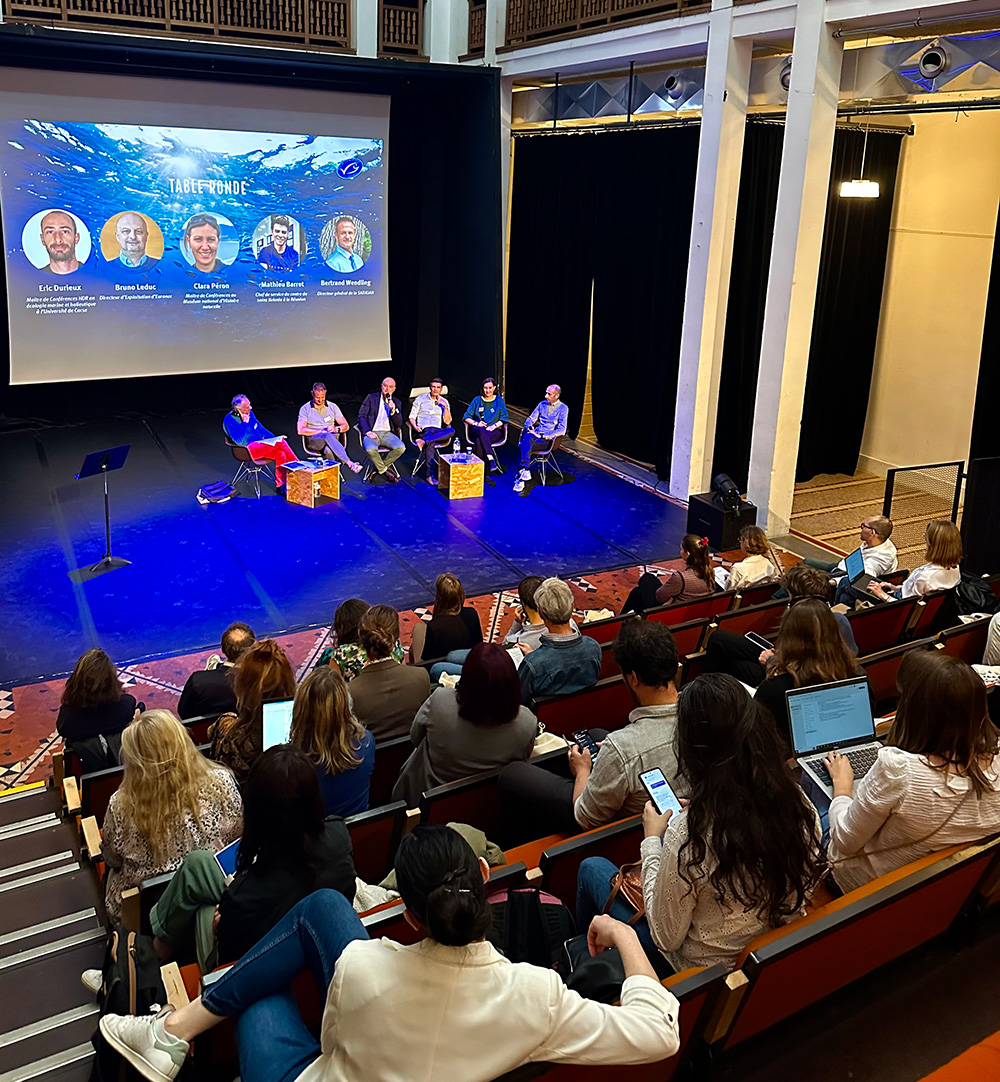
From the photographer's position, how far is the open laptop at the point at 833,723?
9.95ft

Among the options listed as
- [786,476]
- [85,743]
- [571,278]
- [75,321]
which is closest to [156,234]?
[75,321]

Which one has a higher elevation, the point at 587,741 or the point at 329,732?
the point at 329,732

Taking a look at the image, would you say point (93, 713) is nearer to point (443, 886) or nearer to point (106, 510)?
point (443, 886)

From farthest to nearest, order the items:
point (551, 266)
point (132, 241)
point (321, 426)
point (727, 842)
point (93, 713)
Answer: point (551, 266) → point (132, 241) → point (321, 426) → point (93, 713) → point (727, 842)

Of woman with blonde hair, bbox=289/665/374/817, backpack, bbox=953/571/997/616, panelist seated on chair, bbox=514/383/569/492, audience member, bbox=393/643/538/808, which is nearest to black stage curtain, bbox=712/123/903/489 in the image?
panelist seated on chair, bbox=514/383/569/492

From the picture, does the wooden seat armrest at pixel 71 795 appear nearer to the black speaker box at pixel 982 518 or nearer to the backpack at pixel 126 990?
the backpack at pixel 126 990

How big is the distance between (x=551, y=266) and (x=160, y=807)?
993cm

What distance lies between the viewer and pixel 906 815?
238cm

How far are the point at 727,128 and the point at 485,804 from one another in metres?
6.91

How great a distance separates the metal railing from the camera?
905 centimetres

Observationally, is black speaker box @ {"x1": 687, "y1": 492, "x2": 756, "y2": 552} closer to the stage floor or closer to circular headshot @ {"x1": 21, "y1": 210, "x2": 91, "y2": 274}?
the stage floor

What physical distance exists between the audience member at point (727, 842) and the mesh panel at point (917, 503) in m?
6.25

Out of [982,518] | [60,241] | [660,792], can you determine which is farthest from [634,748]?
[60,241]

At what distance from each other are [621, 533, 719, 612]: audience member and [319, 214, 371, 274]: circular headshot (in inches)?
283
